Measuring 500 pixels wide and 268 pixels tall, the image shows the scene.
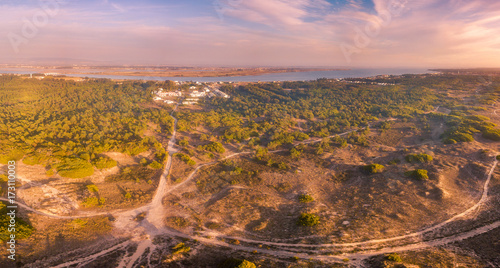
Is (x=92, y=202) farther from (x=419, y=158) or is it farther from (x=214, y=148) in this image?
(x=419, y=158)

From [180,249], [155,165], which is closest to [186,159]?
[155,165]

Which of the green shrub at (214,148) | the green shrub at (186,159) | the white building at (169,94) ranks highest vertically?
the white building at (169,94)

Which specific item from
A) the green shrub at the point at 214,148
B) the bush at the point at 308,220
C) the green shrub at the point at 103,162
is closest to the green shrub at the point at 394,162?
the bush at the point at 308,220

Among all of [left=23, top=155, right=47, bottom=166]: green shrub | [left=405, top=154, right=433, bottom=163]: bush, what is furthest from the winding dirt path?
[left=405, top=154, right=433, bottom=163]: bush

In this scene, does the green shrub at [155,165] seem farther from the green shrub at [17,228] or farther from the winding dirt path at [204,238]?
the green shrub at [17,228]

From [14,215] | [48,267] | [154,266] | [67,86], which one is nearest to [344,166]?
[154,266]

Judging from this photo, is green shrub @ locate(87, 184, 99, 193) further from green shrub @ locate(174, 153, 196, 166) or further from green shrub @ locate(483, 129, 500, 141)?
green shrub @ locate(483, 129, 500, 141)
